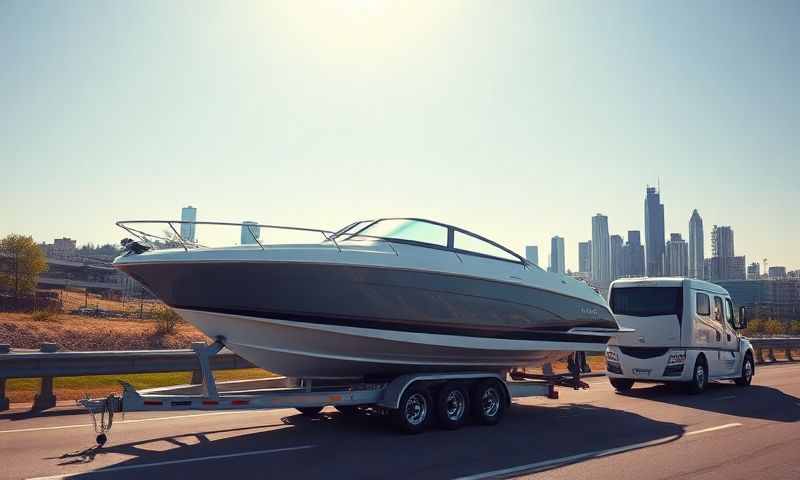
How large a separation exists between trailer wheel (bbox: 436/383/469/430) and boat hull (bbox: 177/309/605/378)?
0.47 m

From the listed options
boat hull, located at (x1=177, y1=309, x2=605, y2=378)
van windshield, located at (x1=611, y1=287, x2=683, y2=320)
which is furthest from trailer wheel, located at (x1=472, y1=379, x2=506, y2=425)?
van windshield, located at (x1=611, y1=287, x2=683, y2=320)

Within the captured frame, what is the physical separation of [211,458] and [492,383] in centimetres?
450

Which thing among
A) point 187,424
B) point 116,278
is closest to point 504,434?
point 187,424

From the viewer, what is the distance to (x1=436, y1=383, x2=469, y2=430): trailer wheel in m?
8.70

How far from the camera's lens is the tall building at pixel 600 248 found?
4594 inches

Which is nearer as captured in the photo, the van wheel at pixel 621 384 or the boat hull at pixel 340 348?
the boat hull at pixel 340 348

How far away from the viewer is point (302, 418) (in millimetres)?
9461

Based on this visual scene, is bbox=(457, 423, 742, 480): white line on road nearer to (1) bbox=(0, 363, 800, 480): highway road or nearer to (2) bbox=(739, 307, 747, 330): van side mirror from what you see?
(1) bbox=(0, 363, 800, 480): highway road

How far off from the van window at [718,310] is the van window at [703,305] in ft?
1.50

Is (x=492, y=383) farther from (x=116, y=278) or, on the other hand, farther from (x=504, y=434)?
(x=116, y=278)

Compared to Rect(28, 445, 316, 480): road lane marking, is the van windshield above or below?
above

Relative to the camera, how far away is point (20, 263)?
5534 centimetres

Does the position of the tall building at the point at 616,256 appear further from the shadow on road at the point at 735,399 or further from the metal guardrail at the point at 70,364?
the metal guardrail at the point at 70,364

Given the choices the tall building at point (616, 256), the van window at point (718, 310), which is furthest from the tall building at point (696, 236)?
the van window at point (718, 310)
